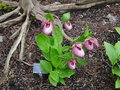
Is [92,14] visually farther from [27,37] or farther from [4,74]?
[4,74]

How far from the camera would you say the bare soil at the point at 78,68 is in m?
1.96

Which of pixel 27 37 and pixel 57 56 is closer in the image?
pixel 57 56

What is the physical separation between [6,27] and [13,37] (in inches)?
8.4

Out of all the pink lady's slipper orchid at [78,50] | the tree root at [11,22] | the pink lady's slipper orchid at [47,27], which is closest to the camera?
the pink lady's slipper orchid at [78,50]

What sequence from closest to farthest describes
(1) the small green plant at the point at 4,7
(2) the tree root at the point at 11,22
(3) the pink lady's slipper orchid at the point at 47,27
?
(3) the pink lady's slipper orchid at the point at 47,27
(2) the tree root at the point at 11,22
(1) the small green plant at the point at 4,7

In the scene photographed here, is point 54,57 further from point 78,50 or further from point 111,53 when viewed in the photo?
point 111,53

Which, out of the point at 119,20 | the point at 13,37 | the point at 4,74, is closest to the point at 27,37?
the point at 13,37

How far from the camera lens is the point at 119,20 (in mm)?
2629

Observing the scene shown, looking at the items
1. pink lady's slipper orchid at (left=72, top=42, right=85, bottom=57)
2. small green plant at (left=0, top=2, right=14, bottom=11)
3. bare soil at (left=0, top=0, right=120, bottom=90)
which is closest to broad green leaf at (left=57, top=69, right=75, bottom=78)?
bare soil at (left=0, top=0, right=120, bottom=90)

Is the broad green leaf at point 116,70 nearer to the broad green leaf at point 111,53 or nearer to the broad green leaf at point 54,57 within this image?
the broad green leaf at point 111,53

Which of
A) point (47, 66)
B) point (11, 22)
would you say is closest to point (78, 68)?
point (47, 66)

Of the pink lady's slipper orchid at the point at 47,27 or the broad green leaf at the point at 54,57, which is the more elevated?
the pink lady's slipper orchid at the point at 47,27

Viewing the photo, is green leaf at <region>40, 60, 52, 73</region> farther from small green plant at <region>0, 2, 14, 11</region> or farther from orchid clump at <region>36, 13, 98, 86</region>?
small green plant at <region>0, 2, 14, 11</region>

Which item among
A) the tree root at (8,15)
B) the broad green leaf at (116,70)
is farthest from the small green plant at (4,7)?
the broad green leaf at (116,70)
